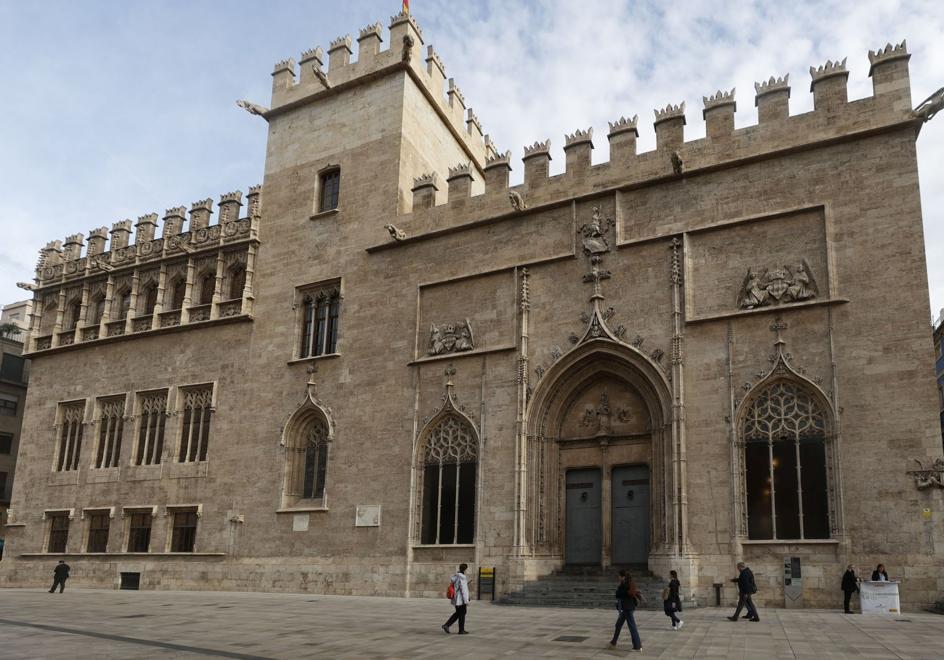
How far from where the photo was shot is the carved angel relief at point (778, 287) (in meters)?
19.6

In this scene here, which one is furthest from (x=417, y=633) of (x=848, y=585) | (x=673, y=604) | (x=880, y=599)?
(x=880, y=599)

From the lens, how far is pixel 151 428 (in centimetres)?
3041

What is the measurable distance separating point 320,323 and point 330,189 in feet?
16.4

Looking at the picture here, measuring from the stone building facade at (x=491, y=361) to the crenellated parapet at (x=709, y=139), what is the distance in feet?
0.26

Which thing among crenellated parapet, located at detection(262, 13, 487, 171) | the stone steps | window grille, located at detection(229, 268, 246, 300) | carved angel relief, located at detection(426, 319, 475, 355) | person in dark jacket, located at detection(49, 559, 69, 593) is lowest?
person in dark jacket, located at detection(49, 559, 69, 593)

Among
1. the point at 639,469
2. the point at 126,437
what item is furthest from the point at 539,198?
the point at 126,437


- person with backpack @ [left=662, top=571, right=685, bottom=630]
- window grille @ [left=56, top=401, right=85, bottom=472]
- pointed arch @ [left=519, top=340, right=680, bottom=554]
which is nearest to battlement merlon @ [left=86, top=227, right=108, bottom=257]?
window grille @ [left=56, top=401, right=85, bottom=472]

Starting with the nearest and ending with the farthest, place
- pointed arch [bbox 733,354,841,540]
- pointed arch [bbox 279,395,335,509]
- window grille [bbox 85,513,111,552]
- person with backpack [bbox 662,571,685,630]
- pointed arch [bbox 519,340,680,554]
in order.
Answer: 1. person with backpack [bbox 662,571,685,630]
2. pointed arch [bbox 733,354,841,540]
3. pointed arch [bbox 519,340,680,554]
4. pointed arch [bbox 279,395,335,509]
5. window grille [bbox 85,513,111,552]

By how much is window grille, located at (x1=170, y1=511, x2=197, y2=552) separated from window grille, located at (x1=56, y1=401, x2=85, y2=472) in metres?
6.13

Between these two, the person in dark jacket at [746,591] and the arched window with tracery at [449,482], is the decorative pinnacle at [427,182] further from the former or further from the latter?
the person in dark jacket at [746,591]

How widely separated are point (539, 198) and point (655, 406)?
277 inches

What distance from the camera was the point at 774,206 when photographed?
2061 centimetres

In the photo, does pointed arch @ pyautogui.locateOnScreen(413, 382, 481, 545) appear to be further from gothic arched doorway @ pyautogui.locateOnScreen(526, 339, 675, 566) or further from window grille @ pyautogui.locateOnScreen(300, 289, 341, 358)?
window grille @ pyautogui.locateOnScreen(300, 289, 341, 358)

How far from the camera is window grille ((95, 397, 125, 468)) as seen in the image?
31.1 meters
